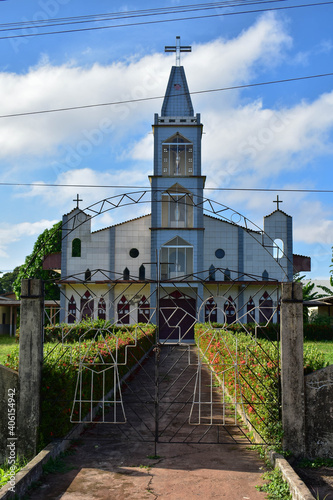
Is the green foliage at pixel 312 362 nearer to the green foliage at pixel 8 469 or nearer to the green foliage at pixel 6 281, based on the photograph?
the green foliage at pixel 8 469

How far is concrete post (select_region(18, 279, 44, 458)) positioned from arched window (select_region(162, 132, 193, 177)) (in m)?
21.9

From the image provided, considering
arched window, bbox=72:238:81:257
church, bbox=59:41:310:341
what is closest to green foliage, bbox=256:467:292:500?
church, bbox=59:41:310:341

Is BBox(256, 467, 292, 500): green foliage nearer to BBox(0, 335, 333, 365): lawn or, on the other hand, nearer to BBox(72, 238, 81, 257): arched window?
BBox(0, 335, 333, 365): lawn

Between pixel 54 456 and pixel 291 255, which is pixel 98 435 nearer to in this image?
pixel 54 456

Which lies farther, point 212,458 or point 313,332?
point 313,332

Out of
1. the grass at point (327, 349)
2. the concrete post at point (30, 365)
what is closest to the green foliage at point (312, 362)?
the concrete post at point (30, 365)

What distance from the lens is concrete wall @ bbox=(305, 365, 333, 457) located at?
736 centimetres

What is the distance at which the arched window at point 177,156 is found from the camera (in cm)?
2891

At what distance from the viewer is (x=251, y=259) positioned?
29406 millimetres

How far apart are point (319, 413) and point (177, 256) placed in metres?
21.1

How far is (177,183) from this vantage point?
93.2 ft

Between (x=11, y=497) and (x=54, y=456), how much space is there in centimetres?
155

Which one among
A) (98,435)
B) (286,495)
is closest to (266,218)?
(98,435)

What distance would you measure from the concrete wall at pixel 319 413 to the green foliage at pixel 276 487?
1084 mm
